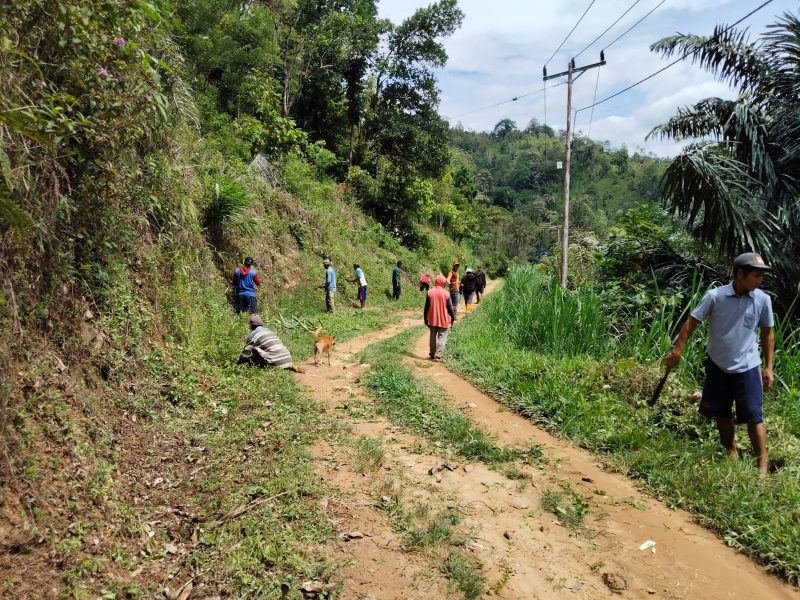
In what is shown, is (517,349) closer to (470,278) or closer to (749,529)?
(749,529)

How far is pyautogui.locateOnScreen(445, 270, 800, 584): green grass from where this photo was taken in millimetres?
3498

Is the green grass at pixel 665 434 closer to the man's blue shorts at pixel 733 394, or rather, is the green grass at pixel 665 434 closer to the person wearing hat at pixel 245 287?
the man's blue shorts at pixel 733 394

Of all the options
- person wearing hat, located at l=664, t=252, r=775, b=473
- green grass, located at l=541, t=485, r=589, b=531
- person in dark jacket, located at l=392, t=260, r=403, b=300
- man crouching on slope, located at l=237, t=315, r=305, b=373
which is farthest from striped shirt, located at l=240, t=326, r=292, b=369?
person in dark jacket, located at l=392, t=260, r=403, b=300

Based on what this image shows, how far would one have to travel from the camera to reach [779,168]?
8648 millimetres

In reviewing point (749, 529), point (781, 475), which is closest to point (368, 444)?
point (749, 529)

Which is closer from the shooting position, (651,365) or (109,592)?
(109,592)

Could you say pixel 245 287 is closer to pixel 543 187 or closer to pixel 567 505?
pixel 567 505

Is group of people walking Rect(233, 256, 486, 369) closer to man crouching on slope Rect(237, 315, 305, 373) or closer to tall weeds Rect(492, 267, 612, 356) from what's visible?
man crouching on slope Rect(237, 315, 305, 373)

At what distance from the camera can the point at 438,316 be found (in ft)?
29.5

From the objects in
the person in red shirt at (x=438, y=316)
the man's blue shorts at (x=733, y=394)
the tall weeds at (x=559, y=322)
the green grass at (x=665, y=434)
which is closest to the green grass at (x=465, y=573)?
the green grass at (x=665, y=434)

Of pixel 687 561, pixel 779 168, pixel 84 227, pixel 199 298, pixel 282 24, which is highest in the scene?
pixel 282 24

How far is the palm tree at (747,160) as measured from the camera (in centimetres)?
788

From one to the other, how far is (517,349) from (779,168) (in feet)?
18.4

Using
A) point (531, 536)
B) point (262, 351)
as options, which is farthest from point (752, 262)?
point (262, 351)
